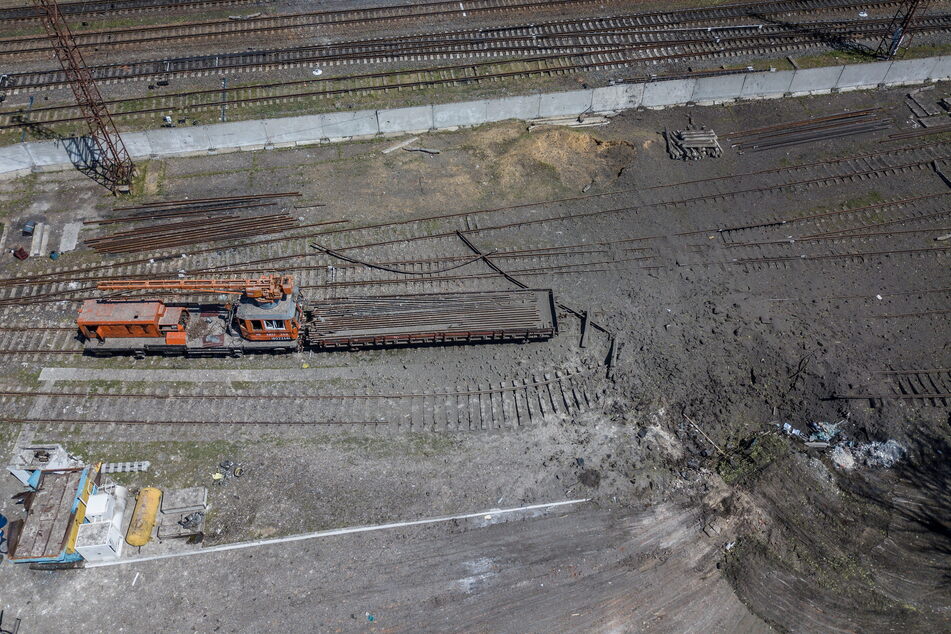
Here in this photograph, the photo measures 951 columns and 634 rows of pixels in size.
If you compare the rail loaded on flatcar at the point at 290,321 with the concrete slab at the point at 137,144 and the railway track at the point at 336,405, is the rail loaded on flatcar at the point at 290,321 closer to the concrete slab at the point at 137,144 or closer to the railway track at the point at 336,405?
the railway track at the point at 336,405

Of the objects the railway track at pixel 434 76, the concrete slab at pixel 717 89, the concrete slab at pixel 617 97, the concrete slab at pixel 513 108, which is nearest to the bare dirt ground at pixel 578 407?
the concrete slab at pixel 513 108

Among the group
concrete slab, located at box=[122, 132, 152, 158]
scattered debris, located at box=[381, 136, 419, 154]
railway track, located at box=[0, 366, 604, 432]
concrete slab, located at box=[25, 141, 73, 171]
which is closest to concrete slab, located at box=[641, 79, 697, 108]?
scattered debris, located at box=[381, 136, 419, 154]

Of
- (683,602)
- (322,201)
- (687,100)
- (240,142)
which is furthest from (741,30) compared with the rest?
→ (683,602)

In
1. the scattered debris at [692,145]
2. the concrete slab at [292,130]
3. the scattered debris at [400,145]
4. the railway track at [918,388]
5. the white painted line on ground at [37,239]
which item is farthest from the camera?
the scattered debris at [400,145]

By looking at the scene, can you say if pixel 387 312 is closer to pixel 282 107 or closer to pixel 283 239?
pixel 283 239

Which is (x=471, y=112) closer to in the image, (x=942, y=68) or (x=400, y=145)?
(x=400, y=145)

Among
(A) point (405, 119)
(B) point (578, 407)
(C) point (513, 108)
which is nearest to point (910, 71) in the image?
(C) point (513, 108)
